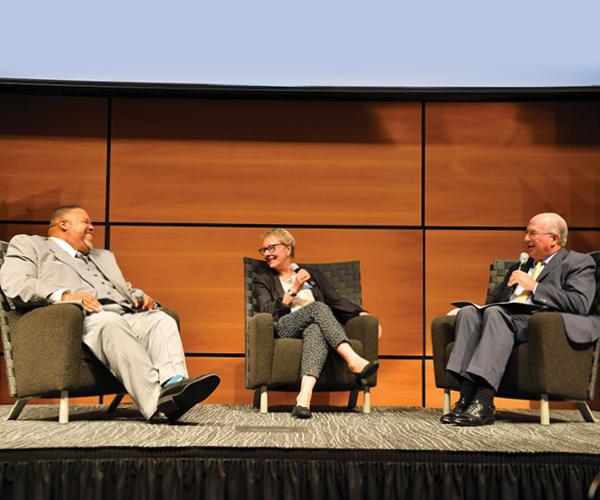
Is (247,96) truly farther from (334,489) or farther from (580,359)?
(334,489)

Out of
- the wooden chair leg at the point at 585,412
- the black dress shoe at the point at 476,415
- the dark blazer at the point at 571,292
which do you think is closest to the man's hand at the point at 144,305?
the black dress shoe at the point at 476,415

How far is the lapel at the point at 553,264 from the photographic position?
4312mm

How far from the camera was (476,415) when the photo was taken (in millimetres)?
3902

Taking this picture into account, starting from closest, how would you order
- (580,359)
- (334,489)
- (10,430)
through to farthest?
(334,489) → (10,430) → (580,359)

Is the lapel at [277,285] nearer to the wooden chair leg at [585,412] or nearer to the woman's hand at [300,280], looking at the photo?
the woman's hand at [300,280]

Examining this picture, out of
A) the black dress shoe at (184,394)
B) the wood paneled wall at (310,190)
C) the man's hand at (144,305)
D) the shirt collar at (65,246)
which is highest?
the wood paneled wall at (310,190)

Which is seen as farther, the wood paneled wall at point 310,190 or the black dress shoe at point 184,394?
the wood paneled wall at point 310,190

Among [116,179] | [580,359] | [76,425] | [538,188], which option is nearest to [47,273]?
[76,425]

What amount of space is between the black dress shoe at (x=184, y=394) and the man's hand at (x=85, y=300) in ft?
1.76

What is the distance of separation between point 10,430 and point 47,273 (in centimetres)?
89

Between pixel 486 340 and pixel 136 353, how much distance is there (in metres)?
1.61

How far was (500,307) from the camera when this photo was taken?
13.8 feet

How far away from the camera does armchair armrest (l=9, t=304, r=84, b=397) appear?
3793mm

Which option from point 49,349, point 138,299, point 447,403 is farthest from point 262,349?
point 49,349
